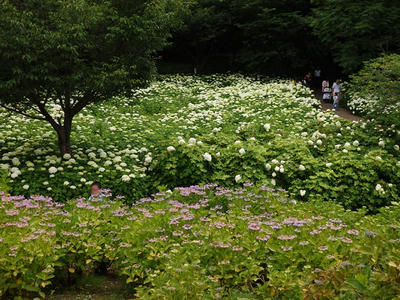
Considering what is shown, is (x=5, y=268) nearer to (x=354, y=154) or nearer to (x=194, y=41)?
(x=354, y=154)

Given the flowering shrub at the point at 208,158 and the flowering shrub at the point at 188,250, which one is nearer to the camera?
the flowering shrub at the point at 188,250

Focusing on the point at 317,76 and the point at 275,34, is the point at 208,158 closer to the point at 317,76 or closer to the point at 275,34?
the point at 275,34

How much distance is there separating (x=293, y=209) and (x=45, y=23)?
6.18 m

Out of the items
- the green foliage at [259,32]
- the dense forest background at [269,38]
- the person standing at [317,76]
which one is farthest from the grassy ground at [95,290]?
the person standing at [317,76]

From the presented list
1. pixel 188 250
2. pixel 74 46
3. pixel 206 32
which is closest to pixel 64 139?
pixel 74 46

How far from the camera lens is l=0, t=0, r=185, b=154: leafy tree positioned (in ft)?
26.0

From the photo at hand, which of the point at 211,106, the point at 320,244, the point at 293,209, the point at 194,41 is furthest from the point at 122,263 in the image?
the point at 194,41

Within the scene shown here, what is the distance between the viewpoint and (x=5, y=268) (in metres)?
3.97

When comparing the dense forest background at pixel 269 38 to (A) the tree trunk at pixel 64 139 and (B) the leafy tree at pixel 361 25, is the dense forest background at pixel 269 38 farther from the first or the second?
(A) the tree trunk at pixel 64 139

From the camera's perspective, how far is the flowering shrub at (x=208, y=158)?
8180 mm

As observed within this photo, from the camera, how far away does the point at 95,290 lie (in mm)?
4836

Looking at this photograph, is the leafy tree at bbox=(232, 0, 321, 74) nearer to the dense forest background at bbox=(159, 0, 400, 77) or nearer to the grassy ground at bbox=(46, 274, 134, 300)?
the dense forest background at bbox=(159, 0, 400, 77)

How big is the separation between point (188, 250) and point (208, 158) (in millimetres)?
4173

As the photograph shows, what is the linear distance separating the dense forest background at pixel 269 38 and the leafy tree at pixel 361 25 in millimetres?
72
